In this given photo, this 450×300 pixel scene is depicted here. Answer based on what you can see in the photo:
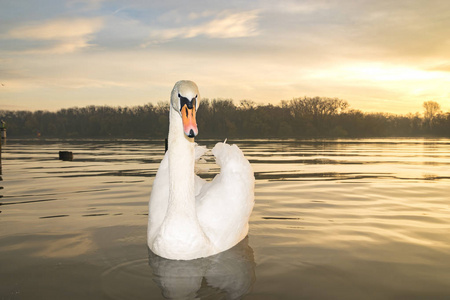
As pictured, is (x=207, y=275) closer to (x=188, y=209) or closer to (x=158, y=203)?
(x=188, y=209)

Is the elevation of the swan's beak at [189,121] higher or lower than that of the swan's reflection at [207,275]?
higher

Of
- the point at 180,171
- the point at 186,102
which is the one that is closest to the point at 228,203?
the point at 180,171

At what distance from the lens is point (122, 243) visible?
264 inches

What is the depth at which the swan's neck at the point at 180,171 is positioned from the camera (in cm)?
Result: 571

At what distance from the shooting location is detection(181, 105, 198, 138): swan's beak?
181 inches

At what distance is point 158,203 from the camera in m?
6.54

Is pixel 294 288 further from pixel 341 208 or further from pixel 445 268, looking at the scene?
pixel 341 208

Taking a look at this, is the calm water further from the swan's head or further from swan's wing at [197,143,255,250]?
the swan's head

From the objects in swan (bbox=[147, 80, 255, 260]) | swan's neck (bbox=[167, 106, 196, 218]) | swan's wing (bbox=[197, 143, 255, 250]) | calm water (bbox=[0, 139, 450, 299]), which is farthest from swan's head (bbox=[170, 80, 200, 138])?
calm water (bbox=[0, 139, 450, 299])

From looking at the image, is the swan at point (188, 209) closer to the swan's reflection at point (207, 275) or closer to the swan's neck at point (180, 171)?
the swan's neck at point (180, 171)

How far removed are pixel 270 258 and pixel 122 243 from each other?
2244 millimetres

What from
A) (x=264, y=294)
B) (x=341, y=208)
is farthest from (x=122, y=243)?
(x=341, y=208)

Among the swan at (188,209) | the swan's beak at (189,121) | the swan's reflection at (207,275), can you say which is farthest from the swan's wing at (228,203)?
the swan's beak at (189,121)

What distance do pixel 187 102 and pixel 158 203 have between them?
2.13 meters
